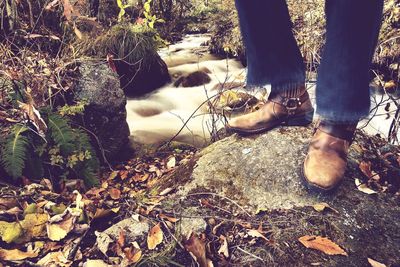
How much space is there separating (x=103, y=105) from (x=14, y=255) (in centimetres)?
180

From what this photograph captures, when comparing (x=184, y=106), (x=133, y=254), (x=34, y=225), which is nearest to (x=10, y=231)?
(x=34, y=225)

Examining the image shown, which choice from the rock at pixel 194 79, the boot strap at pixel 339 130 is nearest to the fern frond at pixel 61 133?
the boot strap at pixel 339 130

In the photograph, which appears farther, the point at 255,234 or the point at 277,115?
the point at 277,115

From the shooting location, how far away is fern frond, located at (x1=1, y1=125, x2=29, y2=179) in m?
2.09

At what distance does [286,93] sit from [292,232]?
0.78 meters

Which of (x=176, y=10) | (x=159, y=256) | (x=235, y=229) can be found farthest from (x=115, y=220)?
(x=176, y=10)

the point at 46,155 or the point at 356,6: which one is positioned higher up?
the point at 356,6

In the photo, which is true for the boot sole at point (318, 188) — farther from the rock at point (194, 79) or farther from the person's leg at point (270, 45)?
the rock at point (194, 79)

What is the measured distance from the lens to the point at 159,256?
136 cm

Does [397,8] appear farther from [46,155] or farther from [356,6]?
[46,155]

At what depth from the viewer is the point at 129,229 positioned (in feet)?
4.95

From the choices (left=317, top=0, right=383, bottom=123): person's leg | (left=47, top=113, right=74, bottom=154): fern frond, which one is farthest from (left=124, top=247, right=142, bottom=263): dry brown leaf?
(left=47, top=113, right=74, bottom=154): fern frond

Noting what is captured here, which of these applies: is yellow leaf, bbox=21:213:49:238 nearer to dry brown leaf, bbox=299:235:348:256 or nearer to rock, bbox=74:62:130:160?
dry brown leaf, bbox=299:235:348:256

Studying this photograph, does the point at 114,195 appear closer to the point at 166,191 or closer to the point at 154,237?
the point at 166,191
